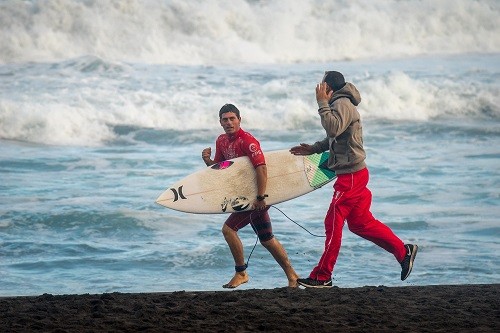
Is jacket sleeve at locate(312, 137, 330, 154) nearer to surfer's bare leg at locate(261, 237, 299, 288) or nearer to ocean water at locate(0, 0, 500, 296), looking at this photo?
surfer's bare leg at locate(261, 237, 299, 288)

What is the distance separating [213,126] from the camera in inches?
929

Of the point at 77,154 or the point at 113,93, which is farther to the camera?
the point at 113,93

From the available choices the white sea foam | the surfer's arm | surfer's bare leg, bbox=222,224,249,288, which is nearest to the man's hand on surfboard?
the surfer's arm

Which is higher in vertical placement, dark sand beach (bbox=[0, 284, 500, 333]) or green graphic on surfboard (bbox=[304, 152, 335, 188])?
green graphic on surfboard (bbox=[304, 152, 335, 188])

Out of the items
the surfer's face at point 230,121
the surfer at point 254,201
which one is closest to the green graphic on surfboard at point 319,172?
the surfer at point 254,201

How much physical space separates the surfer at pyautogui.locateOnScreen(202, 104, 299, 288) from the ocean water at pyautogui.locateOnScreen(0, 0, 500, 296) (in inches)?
50.7

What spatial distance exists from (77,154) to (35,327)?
1313 centimetres

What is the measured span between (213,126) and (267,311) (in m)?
Result: 17.2

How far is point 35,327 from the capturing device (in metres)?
6.12

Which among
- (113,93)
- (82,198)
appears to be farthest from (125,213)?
(113,93)

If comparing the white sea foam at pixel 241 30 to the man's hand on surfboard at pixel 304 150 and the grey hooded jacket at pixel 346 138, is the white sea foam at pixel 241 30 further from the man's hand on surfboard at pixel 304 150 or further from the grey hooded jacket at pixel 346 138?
the grey hooded jacket at pixel 346 138

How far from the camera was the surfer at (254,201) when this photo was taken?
771 centimetres

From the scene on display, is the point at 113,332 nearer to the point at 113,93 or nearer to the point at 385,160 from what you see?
the point at 385,160

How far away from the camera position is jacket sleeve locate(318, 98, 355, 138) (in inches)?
286
